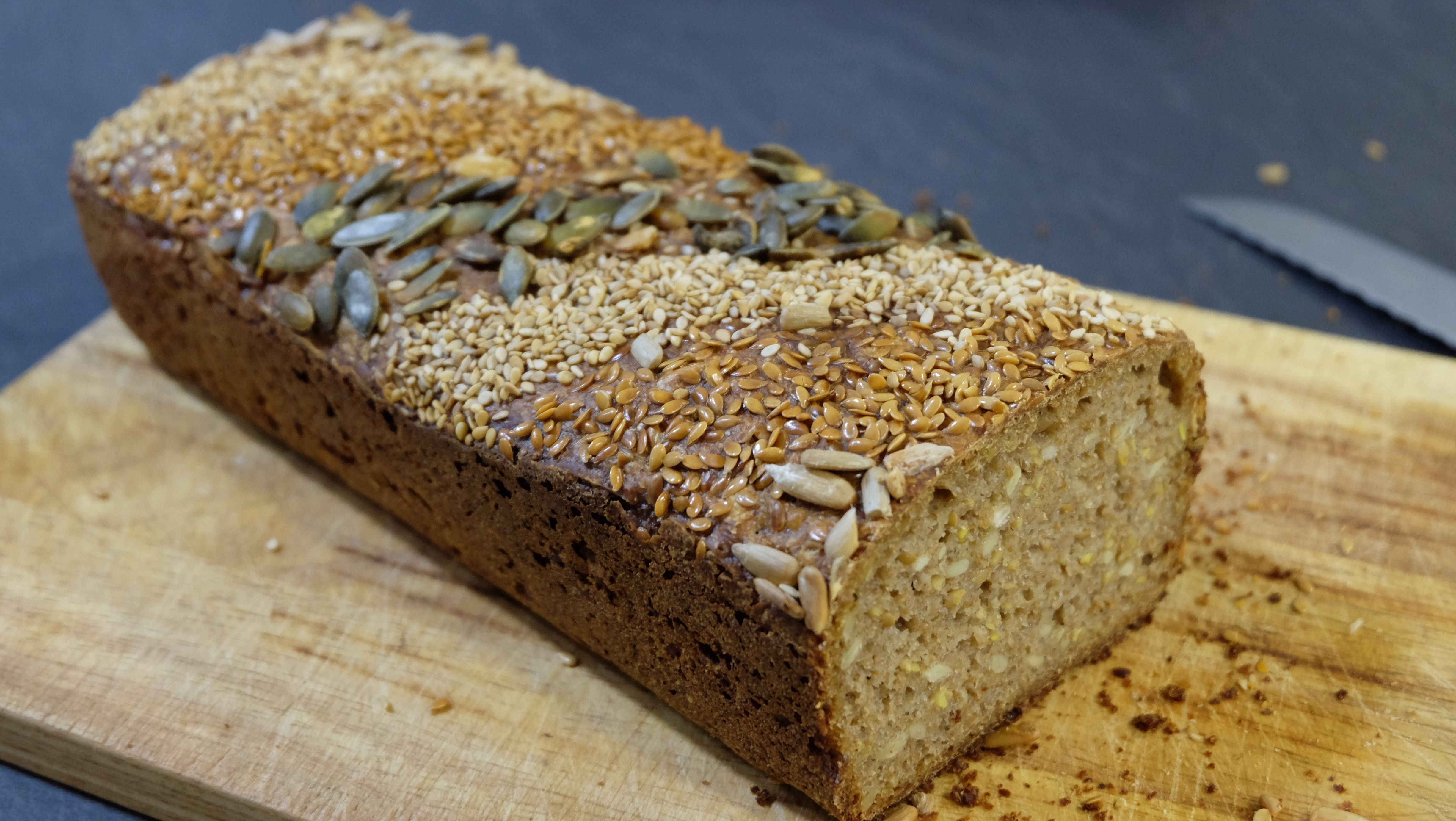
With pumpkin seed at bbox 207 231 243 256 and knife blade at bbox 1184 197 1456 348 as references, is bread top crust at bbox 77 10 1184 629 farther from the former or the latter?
knife blade at bbox 1184 197 1456 348

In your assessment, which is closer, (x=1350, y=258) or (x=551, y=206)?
(x=551, y=206)

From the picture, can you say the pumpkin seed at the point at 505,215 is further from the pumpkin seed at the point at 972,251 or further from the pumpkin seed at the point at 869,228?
the pumpkin seed at the point at 972,251

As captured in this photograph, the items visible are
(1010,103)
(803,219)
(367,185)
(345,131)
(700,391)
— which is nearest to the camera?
(700,391)

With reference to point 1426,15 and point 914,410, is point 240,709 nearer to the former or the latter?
point 914,410

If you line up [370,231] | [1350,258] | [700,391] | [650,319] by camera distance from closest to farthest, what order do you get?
[700,391] < [650,319] < [370,231] < [1350,258]

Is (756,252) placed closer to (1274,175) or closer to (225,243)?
(225,243)

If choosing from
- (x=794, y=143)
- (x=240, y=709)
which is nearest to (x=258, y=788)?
(x=240, y=709)

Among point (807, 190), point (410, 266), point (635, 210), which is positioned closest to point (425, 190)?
point (410, 266)

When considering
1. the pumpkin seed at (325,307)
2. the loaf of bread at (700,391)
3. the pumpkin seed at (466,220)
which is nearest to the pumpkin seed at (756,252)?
the loaf of bread at (700,391)
